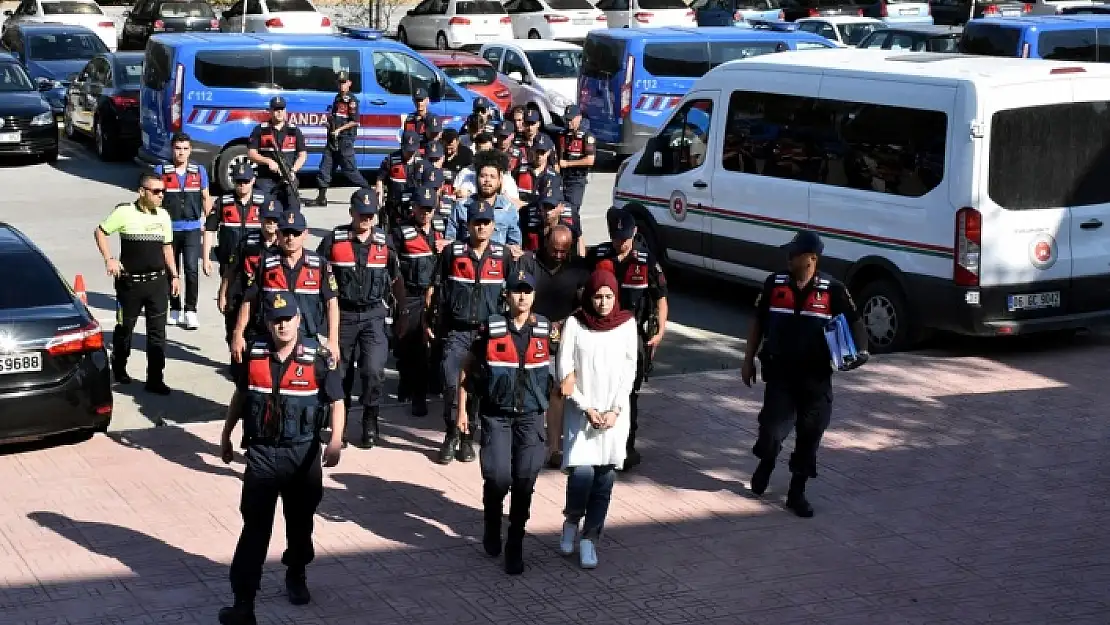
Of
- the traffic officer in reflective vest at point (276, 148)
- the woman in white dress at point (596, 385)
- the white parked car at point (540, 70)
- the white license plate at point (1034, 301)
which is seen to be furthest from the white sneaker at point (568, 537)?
the white parked car at point (540, 70)

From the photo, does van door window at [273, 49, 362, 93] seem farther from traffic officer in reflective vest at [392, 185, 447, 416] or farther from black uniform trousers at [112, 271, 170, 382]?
traffic officer in reflective vest at [392, 185, 447, 416]

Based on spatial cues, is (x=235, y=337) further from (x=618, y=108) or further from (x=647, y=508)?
(x=618, y=108)

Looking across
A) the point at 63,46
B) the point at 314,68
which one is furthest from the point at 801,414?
the point at 63,46

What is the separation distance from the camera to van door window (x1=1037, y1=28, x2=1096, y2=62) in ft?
78.8

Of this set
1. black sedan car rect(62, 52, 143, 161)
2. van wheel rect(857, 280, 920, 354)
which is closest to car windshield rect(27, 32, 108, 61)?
black sedan car rect(62, 52, 143, 161)

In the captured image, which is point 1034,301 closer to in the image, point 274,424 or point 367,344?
point 367,344

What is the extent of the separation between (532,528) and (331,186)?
14.1m

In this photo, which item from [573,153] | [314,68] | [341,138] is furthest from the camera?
[314,68]

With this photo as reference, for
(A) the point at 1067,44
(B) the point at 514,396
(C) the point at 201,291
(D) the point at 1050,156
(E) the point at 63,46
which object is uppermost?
(A) the point at 1067,44

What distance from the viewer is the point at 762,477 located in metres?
10.2

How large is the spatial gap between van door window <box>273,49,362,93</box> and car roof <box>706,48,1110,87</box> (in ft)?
24.7

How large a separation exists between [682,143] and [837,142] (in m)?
2.11

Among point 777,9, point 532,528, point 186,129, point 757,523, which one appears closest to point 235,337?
point 532,528

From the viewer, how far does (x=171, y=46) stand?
842 inches
